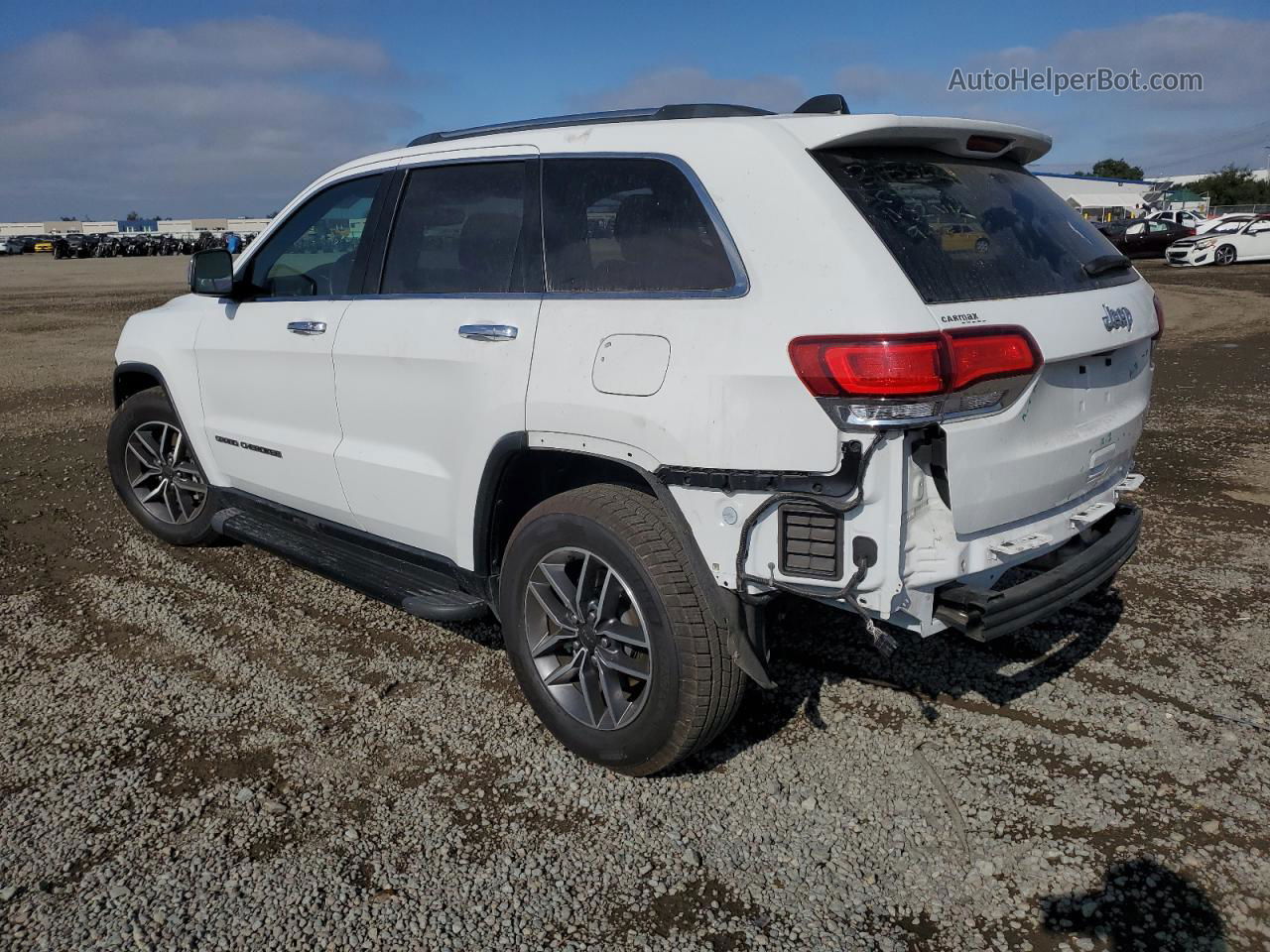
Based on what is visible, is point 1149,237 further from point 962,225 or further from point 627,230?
point 627,230

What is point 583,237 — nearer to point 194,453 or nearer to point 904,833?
point 904,833

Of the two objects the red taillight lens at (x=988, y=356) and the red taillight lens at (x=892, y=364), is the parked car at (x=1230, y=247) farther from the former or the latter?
the red taillight lens at (x=892, y=364)

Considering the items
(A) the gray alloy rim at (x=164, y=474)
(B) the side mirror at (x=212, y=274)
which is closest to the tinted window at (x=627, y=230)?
(B) the side mirror at (x=212, y=274)

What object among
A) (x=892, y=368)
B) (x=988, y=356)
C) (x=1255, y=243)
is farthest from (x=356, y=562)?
(x=1255, y=243)

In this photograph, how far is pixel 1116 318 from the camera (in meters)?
3.14

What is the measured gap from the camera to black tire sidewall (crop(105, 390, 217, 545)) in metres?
5.13

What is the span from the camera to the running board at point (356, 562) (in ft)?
11.8

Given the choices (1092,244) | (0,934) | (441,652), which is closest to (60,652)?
(441,652)

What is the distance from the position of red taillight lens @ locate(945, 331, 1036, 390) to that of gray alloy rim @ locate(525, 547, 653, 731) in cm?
115

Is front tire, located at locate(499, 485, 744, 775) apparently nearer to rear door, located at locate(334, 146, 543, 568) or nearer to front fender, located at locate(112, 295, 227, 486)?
rear door, located at locate(334, 146, 543, 568)

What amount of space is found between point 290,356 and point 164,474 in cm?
174

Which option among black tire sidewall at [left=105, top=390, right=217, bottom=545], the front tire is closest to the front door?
black tire sidewall at [left=105, top=390, right=217, bottom=545]

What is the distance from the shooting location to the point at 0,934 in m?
2.51

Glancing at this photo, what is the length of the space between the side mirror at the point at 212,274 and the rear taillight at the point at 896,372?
2.95 meters
